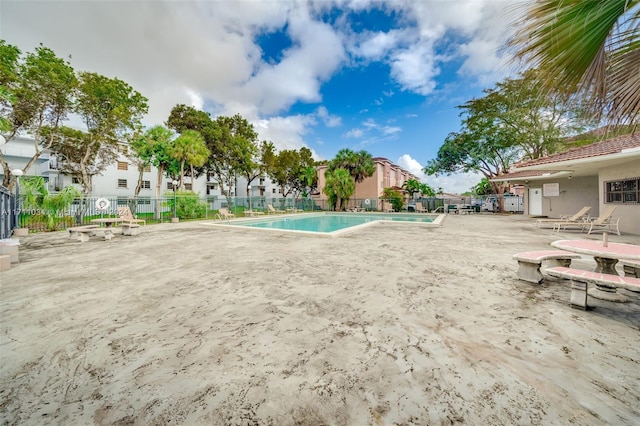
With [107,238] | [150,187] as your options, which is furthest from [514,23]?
[150,187]

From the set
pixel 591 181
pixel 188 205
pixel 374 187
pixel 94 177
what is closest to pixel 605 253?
pixel 591 181

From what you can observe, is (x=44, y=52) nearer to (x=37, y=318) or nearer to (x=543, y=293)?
(x=37, y=318)

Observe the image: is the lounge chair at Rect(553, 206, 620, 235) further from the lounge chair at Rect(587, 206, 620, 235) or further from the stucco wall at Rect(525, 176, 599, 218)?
the stucco wall at Rect(525, 176, 599, 218)

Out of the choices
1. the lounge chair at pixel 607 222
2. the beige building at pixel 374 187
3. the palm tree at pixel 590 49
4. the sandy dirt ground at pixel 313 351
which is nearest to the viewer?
→ the sandy dirt ground at pixel 313 351

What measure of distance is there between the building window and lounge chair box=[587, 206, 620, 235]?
557 mm

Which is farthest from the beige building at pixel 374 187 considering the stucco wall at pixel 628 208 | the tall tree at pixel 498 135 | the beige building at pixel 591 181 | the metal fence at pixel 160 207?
the stucco wall at pixel 628 208

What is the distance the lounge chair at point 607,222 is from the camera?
917 cm

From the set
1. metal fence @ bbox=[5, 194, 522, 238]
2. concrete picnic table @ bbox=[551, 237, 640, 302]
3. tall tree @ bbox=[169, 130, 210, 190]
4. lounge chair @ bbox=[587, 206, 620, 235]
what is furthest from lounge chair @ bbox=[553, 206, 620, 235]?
tall tree @ bbox=[169, 130, 210, 190]

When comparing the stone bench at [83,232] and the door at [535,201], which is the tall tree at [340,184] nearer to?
the door at [535,201]

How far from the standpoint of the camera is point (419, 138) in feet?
99.2

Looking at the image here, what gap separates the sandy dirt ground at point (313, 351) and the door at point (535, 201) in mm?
20350

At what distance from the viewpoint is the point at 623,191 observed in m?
10.3

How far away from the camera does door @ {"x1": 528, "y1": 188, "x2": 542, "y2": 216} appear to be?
769 inches

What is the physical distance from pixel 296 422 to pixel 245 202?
74.6 feet
